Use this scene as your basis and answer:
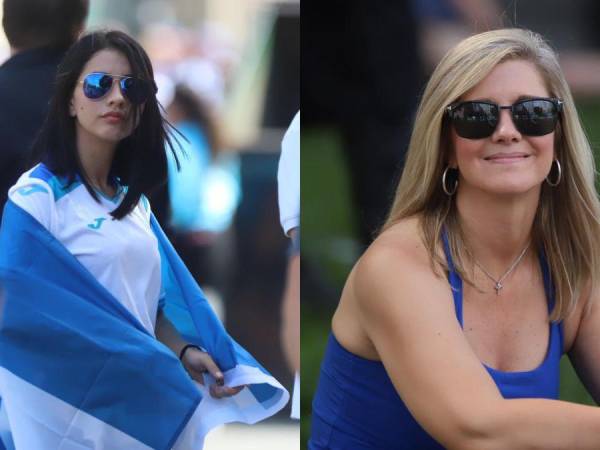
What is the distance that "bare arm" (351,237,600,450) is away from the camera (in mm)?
2021

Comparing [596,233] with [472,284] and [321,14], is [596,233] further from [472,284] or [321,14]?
[321,14]

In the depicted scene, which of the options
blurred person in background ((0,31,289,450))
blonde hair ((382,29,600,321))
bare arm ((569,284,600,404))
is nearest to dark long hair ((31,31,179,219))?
blurred person in background ((0,31,289,450))

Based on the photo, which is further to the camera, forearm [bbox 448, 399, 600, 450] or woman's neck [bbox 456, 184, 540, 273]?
woman's neck [bbox 456, 184, 540, 273]

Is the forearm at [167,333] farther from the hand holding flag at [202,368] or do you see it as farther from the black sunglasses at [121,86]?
the black sunglasses at [121,86]

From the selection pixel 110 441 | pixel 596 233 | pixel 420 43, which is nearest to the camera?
pixel 110 441

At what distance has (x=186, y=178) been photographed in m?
2.21

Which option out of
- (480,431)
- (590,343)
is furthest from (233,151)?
(590,343)

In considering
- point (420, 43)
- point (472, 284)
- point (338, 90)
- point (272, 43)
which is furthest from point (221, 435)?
point (338, 90)

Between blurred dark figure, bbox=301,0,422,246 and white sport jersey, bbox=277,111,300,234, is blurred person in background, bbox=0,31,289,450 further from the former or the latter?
blurred dark figure, bbox=301,0,422,246

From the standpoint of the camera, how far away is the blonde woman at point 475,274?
213 centimetres

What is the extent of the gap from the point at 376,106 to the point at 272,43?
198cm

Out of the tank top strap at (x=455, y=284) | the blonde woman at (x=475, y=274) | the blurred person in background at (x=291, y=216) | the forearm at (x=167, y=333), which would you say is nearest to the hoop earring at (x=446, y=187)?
the blonde woman at (x=475, y=274)

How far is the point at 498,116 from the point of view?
223 centimetres

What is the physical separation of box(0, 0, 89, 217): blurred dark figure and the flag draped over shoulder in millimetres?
131
